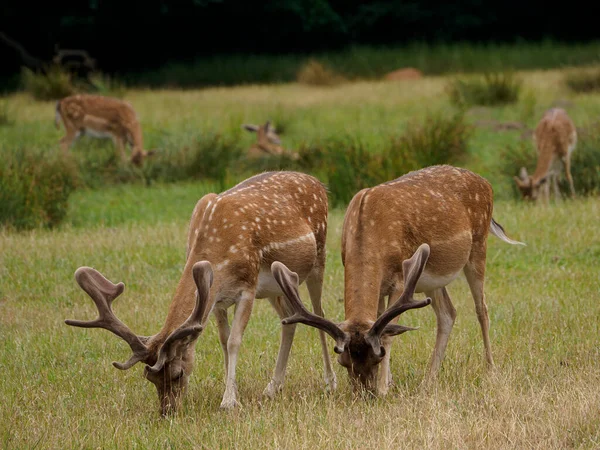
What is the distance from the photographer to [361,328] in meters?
5.68

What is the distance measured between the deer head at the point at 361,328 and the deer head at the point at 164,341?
1.43 feet

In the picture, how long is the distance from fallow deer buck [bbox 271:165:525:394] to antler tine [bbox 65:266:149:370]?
783mm

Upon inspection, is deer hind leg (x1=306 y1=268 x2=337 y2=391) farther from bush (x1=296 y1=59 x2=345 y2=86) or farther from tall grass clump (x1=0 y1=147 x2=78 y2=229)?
bush (x1=296 y1=59 x2=345 y2=86)

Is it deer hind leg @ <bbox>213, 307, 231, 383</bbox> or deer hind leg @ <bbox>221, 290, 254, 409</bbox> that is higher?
deer hind leg @ <bbox>221, 290, 254, 409</bbox>

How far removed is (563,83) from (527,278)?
1513 cm

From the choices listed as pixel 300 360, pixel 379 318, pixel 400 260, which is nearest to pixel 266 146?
pixel 300 360

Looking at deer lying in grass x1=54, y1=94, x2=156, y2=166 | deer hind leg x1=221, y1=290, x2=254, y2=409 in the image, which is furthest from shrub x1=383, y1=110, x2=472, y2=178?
deer hind leg x1=221, y1=290, x2=254, y2=409

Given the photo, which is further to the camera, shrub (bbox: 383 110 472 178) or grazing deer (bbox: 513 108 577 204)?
grazing deer (bbox: 513 108 577 204)

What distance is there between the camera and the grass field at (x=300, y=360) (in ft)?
17.6

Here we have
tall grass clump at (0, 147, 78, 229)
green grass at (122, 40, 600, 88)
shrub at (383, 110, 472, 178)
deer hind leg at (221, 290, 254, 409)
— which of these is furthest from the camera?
green grass at (122, 40, 600, 88)

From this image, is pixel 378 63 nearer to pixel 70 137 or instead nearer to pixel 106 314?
pixel 70 137

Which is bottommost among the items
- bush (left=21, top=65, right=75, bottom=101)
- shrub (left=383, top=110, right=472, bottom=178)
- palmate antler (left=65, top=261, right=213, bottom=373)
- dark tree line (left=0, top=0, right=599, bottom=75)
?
dark tree line (left=0, top=0, right=599, bottom=75)

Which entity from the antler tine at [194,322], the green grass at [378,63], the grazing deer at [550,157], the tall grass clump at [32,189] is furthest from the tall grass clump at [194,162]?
the green grass at [378,63]

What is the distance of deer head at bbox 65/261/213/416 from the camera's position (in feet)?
18.1
